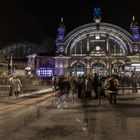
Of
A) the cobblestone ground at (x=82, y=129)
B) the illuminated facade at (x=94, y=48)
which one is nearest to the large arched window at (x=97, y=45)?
the illuminated facade at (x=94, y=48)

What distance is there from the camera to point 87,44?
86.1m

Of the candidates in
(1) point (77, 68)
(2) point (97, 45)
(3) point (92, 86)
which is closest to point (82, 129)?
(3) point (92, 86)

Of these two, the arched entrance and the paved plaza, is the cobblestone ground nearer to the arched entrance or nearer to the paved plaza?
the paved plaza

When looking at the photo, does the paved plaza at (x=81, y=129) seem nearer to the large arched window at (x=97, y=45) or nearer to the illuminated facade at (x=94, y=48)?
the illuminated facade at (x=94, y=48)

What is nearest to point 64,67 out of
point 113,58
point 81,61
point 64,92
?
point 81,61

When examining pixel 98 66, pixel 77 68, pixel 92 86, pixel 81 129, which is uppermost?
pixel 98 66

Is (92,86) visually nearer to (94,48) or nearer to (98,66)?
(98,66)

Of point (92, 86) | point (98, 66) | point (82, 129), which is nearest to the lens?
point (82, 129)

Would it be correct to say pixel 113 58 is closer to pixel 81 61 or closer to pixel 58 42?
pixel 81 61

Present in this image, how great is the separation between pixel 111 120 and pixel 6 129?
4436mm

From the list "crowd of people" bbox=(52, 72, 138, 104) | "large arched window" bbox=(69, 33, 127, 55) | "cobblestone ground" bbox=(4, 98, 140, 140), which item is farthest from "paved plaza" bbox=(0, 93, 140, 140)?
"large arched window" bbox=(69, 33, 127, 55)

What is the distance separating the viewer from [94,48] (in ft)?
282

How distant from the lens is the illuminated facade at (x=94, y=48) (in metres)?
83.3

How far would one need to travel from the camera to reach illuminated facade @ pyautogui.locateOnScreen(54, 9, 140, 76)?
8331cm
